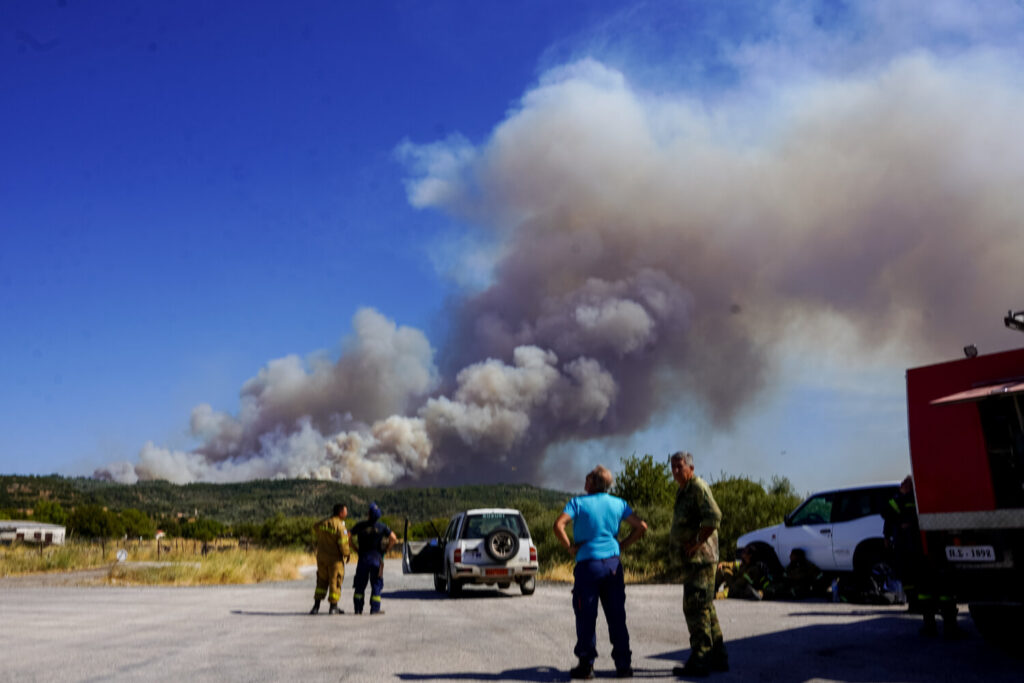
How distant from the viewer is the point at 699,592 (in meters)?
7.28

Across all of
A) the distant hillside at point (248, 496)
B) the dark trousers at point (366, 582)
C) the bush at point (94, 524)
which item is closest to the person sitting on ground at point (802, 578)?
the dark trousers at point (366, 582)

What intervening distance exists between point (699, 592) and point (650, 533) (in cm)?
1789

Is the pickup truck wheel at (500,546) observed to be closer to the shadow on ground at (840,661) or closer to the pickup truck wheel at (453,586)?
the pickup truck wheel at (453,586)

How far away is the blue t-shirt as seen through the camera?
7.30 m

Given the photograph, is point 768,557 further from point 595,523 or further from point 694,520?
point 595,523

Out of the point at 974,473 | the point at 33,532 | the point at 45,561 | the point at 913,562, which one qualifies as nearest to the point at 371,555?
the point at 913,562

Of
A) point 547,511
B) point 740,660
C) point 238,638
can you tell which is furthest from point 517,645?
point 547,511

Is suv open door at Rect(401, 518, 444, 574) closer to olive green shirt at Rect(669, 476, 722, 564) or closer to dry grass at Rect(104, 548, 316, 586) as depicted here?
dry grass at Rect(104, 548, 316, 586)

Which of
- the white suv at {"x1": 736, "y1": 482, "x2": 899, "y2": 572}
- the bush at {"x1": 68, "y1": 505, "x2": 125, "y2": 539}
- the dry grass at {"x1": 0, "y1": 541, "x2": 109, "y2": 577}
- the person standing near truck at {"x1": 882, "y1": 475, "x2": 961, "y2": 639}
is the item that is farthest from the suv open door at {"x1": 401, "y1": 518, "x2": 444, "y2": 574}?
the bush at {"x1": 68, "y1": 505, "x2": 125, "y2": 539}

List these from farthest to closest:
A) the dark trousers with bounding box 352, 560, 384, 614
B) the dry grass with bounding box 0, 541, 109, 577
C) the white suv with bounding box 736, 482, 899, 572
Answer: the dry grass with bounding box 0, 541, 109, 577
the white suv with bounding box 736, 482, 899, 572
the dark trousers with bounding box 352, 560, 384, 614

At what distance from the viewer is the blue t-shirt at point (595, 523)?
7.30 metres

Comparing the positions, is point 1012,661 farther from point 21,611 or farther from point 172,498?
point 172,498

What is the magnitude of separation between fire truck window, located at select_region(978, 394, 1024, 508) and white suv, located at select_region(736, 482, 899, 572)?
6161mm

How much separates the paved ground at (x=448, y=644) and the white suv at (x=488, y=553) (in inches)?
37.5
